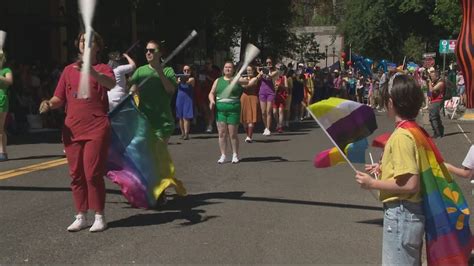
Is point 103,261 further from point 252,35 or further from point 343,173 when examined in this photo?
point 252,35

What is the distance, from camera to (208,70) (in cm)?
1925

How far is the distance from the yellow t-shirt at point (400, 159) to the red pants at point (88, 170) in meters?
3.08

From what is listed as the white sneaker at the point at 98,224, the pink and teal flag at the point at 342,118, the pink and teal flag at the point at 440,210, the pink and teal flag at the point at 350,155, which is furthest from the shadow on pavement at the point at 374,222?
the pink and teal flag at the point at 440,210

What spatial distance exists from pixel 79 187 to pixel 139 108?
1.61 meters

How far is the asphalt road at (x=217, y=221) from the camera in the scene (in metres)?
5.56

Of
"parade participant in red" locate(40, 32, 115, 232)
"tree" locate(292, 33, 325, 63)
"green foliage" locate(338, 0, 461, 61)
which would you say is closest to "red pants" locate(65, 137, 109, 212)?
"parade participant in red" locate(40, 32, 115, 232)

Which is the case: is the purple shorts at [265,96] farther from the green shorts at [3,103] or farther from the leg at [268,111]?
the green shorts at [3,103]

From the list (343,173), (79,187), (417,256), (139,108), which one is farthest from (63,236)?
(343,173)

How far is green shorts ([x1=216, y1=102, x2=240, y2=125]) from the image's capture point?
1067 centimetres

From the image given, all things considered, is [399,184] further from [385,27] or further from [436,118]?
[385,27]

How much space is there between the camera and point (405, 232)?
3756mm

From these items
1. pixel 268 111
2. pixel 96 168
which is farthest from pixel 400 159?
pixel 268 111

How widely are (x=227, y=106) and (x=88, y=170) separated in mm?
4796

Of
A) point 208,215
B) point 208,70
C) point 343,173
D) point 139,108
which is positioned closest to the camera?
point 208,215
